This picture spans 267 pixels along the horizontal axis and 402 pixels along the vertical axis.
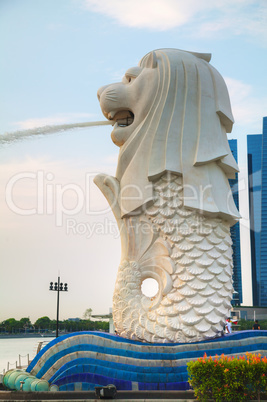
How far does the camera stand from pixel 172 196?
11.9 m

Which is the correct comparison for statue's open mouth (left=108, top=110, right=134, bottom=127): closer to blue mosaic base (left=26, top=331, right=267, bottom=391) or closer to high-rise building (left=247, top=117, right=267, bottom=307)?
blue mosaic base (left=26, top=331, right=267, bottom=391)

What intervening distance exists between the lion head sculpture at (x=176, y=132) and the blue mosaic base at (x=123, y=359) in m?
3.02

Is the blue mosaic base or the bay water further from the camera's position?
the bay water

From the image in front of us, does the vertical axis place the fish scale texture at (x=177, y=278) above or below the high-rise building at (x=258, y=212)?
below

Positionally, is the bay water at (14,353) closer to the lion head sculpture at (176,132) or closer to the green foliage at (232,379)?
the lion head sculpture at (176,132)

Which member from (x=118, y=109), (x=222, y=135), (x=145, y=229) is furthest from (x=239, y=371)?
(x=118, y=109)

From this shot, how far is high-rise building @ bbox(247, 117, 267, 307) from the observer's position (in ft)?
223

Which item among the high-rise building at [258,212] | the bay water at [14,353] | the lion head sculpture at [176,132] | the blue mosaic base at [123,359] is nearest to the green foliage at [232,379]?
the blue mosaic base at [123,359]

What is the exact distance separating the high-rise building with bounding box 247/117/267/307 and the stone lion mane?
5562 cm

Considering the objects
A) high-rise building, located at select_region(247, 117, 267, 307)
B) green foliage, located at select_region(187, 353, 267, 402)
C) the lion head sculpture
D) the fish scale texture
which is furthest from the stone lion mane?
high-rise building, located at select_region(247, 117, 267, 307)

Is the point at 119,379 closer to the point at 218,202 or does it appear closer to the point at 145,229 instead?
the point at 145,229

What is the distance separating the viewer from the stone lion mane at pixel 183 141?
12.0 m

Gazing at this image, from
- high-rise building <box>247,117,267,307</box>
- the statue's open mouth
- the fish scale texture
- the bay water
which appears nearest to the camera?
the fish scale texture

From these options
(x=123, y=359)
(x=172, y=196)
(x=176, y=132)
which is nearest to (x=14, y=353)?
(x=123, y=359)
